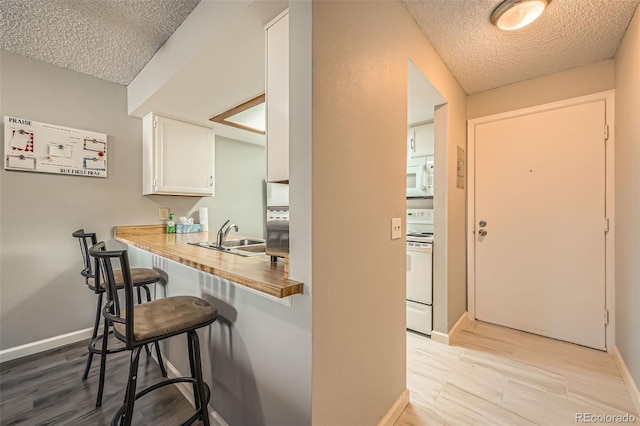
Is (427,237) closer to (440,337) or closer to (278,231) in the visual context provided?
(440,337)

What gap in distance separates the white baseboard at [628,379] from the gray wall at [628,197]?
0.04 metres

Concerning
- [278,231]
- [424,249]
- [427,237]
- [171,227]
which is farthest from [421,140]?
[171,227]

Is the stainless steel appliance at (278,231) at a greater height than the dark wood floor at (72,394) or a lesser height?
greater

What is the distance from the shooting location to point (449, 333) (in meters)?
2.30

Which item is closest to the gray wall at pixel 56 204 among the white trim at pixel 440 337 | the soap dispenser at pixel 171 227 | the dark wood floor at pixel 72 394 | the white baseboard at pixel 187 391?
the soap dispenser at pixel 171 227

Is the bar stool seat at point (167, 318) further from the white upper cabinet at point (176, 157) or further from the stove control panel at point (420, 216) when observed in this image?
the stove control panel at point (420, 216)

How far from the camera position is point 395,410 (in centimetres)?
146

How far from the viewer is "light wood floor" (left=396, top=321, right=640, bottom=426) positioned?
150 cm

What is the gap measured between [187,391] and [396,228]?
5.29 feet

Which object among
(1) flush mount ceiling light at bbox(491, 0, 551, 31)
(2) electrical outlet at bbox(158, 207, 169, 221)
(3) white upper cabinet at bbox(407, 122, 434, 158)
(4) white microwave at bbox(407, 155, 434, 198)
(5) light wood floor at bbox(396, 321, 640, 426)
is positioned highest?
(1) flush mount ceiling light at bbox(491, 0, 551, 31)

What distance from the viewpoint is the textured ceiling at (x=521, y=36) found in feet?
5.07

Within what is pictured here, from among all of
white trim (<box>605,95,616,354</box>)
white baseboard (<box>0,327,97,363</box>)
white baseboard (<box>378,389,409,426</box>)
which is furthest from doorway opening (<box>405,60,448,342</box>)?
white baseboard (<box>0,327,97,363</box>)

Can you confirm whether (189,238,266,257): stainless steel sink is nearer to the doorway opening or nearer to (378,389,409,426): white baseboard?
(378,389,409,426): white baseboard

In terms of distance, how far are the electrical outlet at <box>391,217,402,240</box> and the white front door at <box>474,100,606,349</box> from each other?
1636 millimetres
